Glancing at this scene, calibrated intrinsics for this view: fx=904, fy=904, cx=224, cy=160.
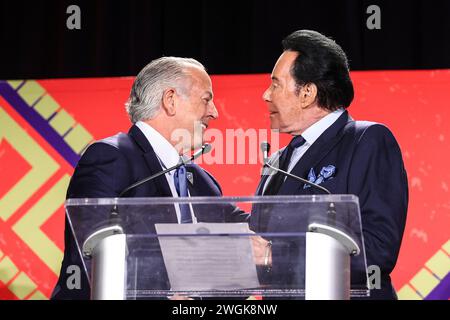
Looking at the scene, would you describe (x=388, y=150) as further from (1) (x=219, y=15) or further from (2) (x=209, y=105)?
(1) (x=219, y=15)

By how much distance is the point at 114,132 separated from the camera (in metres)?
3.95

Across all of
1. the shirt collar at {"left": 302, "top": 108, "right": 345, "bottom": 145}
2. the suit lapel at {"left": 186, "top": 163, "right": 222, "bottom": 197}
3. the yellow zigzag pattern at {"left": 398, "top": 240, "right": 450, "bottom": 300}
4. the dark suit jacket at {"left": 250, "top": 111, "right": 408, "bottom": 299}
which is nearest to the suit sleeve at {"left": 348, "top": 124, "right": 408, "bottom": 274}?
the dark suit jacket at {"left": 250, "top": 111, "right": 408, "bottom": 299}

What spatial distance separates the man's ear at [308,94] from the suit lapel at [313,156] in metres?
0.25

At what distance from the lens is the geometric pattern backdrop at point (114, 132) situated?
363 centimetres

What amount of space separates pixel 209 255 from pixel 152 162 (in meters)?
1.25

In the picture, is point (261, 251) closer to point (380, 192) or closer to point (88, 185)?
point (380, 192)

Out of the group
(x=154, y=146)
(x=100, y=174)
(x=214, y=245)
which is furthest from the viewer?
(x=154, y=146)

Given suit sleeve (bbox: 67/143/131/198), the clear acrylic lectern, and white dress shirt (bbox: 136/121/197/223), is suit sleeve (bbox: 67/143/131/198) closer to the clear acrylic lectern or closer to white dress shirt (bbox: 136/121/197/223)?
white dress shirt (bbox: 136/121/197/223)

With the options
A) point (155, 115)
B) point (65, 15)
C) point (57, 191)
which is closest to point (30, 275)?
point (57, 191)

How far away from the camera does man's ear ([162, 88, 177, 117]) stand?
11.5 feet

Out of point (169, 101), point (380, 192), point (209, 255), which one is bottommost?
point (380, 192)

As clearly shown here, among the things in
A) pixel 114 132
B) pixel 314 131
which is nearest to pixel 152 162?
pixel 314 131

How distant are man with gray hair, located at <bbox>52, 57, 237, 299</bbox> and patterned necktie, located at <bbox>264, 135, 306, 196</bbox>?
278 mm

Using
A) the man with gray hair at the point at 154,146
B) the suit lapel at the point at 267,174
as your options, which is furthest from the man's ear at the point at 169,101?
the suit lapel at the point at 267,174
